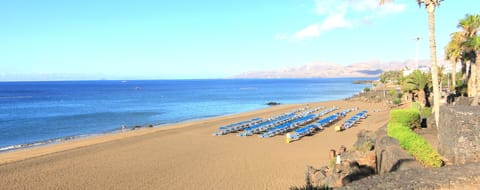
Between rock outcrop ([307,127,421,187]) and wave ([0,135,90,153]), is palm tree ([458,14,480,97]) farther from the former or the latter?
wave ([0,135,90,153])

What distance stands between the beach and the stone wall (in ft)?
17.0

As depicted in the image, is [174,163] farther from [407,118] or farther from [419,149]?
[419,149]

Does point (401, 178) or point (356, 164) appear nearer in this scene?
point (401, 178)

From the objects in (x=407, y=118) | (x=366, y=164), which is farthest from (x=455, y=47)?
(x=366, y=164)

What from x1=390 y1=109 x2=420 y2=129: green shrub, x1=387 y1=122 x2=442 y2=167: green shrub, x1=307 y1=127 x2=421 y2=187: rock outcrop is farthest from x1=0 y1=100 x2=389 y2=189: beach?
x1=387 y1=122 x2=442 y2=167: green shrub

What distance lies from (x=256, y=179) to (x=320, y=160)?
3.82 metres

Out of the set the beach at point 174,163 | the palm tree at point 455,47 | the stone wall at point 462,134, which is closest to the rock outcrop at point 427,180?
the stone wall at point 462,134

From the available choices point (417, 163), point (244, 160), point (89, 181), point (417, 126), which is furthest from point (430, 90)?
point (89, 181)

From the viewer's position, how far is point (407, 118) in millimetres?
15289

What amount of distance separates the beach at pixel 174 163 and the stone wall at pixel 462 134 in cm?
519

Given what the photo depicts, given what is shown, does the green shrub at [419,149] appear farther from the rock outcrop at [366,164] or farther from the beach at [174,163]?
the beach at [174,163]

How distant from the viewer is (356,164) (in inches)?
456

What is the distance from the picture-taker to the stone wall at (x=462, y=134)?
8188 mm

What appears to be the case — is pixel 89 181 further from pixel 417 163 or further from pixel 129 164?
pixel 417 163
